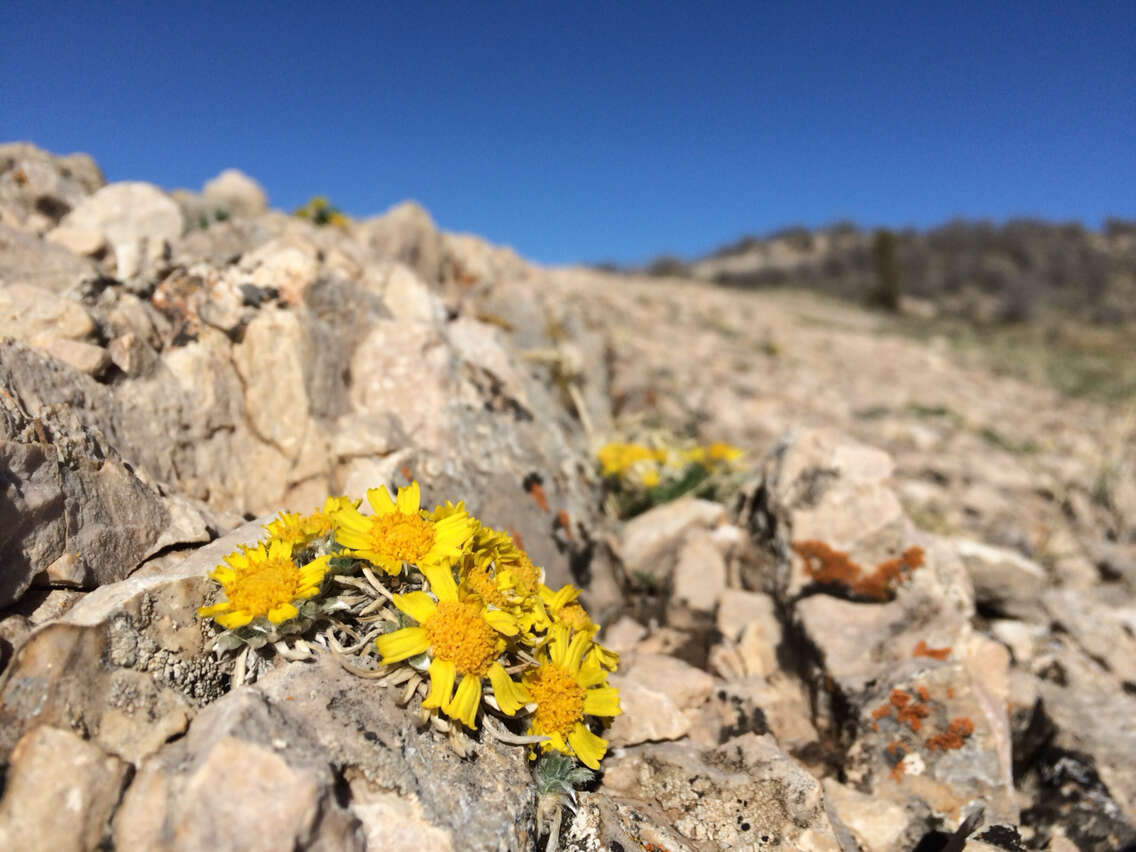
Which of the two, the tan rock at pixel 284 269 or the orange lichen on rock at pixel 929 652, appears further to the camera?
the tan rock at pixel 284 269

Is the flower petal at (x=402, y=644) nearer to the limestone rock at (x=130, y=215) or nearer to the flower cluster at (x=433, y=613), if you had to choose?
the flower cluster at (x=433, y=613)

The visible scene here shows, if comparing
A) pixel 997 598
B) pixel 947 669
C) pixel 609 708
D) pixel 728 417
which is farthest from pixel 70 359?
pixel 728 417

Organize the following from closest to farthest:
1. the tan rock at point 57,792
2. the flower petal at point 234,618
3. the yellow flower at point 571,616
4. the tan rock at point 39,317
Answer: the tan rock at point 57,792 < the flower petal at point 234,618 < the yellow flower at point 571,616 < the tan rock at point 39,317

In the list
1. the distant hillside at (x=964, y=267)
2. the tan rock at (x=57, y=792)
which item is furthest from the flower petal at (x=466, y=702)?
the distant hillside at (x=964, y=267)

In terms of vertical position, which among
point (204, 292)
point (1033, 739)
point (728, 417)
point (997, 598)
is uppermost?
point (204, 292)

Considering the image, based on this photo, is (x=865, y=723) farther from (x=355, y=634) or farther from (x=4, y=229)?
A: (x=4, y=229)

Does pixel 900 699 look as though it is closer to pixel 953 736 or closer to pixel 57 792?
pixel 953 736
